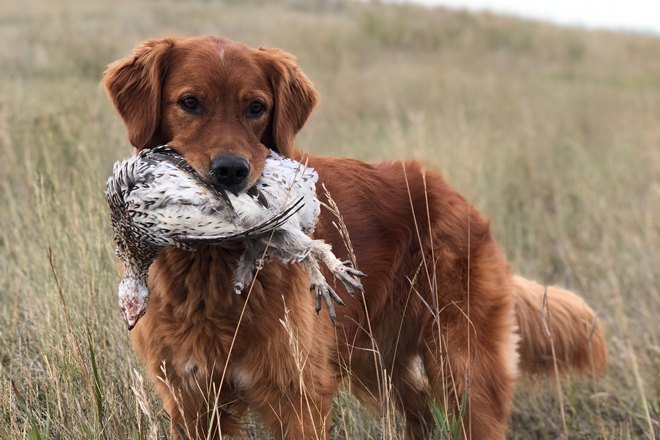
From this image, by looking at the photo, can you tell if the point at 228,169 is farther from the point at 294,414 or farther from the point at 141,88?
the point at 294,414

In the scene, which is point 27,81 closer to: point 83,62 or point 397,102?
point 83,62

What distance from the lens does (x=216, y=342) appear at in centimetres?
214

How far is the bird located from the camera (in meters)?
1.85

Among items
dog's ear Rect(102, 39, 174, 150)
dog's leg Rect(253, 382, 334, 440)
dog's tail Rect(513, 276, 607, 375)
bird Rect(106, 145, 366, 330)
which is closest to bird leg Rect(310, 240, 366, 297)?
bird Rect(106, 145, 366, 330)

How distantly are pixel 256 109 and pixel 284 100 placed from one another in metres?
0.15

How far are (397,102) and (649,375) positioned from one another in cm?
729

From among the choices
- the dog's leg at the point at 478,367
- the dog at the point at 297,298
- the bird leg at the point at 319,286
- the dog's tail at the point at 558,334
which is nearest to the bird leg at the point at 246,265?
the dog at the point at 297,298

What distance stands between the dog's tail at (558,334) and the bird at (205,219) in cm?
154

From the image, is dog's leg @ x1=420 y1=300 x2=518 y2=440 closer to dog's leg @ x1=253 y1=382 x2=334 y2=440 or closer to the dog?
the dog

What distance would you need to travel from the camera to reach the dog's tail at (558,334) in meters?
3.12

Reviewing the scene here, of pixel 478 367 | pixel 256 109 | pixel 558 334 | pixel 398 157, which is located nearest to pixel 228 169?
pixel 256 109

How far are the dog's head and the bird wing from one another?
0.22 metres

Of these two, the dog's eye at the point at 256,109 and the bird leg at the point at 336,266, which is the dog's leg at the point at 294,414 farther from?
the dog's eye at the point at 256,109

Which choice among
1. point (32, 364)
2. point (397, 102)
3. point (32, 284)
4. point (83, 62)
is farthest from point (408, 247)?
point (83, 62)
